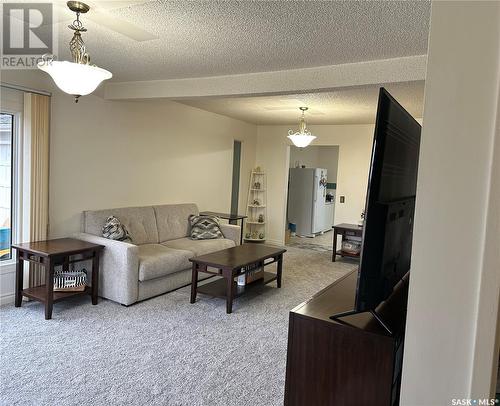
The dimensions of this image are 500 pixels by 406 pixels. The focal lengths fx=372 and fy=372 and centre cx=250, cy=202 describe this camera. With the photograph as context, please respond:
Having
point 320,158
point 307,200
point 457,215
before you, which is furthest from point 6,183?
point 320,158

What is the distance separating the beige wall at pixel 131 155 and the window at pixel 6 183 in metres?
0.39

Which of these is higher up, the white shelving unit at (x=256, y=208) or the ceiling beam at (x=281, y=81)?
the ceiling beam at (x=281, y=81)

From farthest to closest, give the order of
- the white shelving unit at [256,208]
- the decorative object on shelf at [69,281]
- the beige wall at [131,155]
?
the white shelving unit at [256,208], the beige wall at [131,155], the decorative object on shelf at [69,281]

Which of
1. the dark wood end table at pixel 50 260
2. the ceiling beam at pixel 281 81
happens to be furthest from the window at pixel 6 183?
the ceiling beam at pixel 281 81

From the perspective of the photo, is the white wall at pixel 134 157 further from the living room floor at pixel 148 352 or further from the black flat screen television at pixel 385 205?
the black flat screen television at pixel 385 205

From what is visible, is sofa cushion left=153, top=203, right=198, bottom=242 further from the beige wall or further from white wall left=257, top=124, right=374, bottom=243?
white wall left=257, top=124, right=374, bottom=243

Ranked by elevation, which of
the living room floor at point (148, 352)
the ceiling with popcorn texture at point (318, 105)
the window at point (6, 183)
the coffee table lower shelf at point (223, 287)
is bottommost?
the living room floor at point (148, 352)

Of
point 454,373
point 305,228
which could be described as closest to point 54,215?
point 454,373

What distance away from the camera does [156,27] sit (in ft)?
8.45

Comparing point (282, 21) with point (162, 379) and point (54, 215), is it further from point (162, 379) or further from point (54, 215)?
point (54, 215)

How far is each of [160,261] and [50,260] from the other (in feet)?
3.58

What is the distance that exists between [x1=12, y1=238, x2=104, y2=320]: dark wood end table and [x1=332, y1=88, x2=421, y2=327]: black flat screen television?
2945mm

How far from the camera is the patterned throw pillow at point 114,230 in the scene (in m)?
4.25

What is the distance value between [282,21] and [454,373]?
216 centimetres
